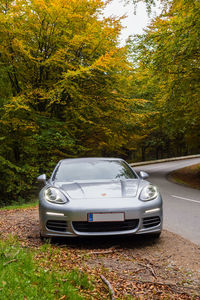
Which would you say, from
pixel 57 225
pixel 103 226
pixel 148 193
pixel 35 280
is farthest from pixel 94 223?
pixel 35 280

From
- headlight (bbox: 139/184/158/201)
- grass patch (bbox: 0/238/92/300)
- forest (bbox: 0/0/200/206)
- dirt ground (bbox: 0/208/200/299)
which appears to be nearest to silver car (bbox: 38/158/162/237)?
headlight (bbox: 139/184/158/201)

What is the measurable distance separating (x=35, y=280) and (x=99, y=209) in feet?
4.79

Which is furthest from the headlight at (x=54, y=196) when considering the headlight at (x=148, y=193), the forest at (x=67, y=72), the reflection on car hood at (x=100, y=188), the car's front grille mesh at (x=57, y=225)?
the forest at (x=67, y=72)

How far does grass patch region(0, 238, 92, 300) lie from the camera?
2641 millimetres

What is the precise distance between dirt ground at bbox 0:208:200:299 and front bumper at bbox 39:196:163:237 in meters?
0.24

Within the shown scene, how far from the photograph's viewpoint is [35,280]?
2947 millimetres

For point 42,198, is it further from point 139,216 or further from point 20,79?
point 20,79

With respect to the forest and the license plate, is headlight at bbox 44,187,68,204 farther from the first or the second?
the forest

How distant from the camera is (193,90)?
1236 centimetres

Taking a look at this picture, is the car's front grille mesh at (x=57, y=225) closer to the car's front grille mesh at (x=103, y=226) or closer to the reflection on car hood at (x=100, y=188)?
the car's front grille mesh at (x=103, y=226)

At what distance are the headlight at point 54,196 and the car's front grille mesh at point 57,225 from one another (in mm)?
291

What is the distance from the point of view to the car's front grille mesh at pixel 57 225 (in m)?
4.31

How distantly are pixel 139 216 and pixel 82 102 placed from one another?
9.20 m

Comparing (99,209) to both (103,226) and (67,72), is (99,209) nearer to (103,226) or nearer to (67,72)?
(103,226)
